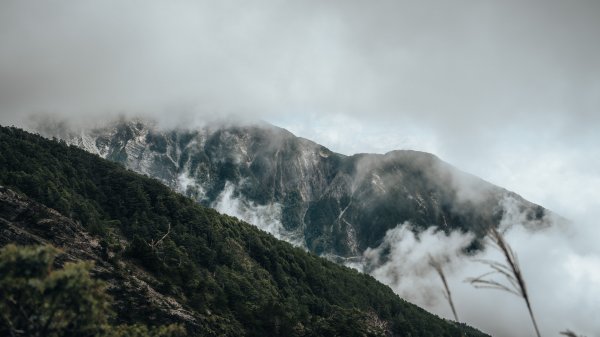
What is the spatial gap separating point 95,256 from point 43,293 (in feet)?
219

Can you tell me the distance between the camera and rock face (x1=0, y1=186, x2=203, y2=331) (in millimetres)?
89875

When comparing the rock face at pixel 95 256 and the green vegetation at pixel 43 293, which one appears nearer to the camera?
the green vegetation at pixel 43 293

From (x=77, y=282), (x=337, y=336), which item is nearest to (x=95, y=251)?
(x=337, y=336)

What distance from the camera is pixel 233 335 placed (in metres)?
111

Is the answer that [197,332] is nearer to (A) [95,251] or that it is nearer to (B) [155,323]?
(B) [155,323]

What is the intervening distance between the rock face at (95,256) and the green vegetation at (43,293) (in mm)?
49574

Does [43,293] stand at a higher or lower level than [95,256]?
lower

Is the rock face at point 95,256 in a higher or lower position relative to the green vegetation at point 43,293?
higher

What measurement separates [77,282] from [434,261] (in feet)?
94.6

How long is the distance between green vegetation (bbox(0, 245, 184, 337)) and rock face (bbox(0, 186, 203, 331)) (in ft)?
163

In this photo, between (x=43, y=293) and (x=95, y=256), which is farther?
(x=95, y=256)

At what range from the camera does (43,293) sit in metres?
37.7

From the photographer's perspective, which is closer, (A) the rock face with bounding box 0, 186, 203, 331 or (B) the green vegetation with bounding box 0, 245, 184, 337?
(B) the green vegetation with bounding box 0, 245, 184, 337

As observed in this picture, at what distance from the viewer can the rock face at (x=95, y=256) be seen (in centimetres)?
8988
